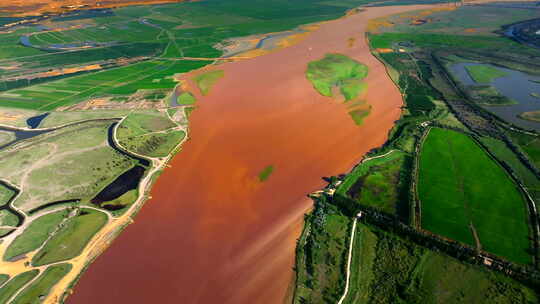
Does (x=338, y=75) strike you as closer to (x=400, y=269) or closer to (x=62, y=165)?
(x=400, y=269)

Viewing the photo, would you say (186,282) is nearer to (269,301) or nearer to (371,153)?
(269,301)

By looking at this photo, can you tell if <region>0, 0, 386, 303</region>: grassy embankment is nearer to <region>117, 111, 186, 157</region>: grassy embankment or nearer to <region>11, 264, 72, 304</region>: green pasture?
<region>11, 264, 72, 304</region>: green pasture

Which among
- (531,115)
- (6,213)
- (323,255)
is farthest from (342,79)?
(6,213)

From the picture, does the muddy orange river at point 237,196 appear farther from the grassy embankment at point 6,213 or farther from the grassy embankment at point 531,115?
the grassy embankment at point 531,115

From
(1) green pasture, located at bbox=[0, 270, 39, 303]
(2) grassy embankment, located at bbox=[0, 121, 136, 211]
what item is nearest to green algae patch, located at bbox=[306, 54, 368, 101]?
(2) grassy embankment, located at bbox=[0, 121, 136, 211]

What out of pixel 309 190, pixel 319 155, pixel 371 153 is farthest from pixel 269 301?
pixel 371 153

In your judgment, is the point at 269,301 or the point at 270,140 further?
the point at 270,140
